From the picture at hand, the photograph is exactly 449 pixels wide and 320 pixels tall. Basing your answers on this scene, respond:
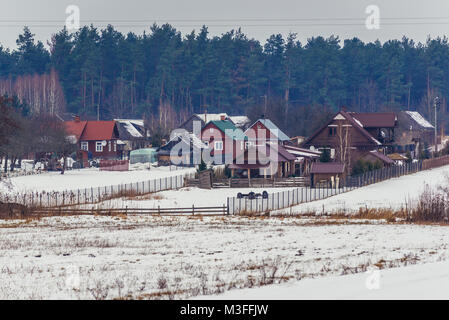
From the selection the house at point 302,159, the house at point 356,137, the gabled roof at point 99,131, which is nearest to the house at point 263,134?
the house at point 356,137

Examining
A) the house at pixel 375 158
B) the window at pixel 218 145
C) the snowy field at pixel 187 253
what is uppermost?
the window at pixel 218 145

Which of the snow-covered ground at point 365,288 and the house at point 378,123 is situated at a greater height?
the house at point 378,123

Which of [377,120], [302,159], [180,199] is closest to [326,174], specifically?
[302,159]

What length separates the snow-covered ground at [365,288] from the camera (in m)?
16.6

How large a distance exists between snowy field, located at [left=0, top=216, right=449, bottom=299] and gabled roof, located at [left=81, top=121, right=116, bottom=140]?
62.9 metres

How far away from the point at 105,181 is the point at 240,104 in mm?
91585

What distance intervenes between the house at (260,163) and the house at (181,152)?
20246 mm

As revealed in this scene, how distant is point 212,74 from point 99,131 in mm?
61036

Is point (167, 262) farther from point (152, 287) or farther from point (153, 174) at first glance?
point (153, 174)

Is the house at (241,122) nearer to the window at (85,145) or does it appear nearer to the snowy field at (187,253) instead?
the window at (85,145)

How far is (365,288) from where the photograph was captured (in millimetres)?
17453

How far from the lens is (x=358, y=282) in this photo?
18.5 meters

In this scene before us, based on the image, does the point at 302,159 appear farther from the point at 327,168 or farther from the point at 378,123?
the point at 378,123

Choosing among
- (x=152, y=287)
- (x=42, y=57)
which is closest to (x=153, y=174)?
(x=152, y=287)
